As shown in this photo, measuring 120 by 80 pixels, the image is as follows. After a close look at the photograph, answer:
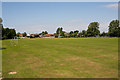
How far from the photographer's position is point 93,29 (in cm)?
12450

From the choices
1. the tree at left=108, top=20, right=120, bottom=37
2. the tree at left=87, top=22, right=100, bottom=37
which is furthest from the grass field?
the tree at left=87, top=22, right=100, bottom=37

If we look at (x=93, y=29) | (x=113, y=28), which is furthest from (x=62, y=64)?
(x=93, y=29)

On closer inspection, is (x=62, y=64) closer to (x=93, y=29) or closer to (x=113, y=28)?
(x=113, y=28)

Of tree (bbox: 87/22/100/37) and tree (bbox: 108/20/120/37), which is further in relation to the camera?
tree (bbox: 87/22/100/37)

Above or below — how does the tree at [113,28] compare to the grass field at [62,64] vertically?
above

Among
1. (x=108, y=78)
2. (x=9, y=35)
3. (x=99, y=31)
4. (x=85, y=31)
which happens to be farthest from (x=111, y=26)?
(x=108, y=78)

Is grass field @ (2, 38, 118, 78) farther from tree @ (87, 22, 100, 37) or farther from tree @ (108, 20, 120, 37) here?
tree @ (87, 22, 100, 37)

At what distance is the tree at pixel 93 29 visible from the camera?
12113 cm

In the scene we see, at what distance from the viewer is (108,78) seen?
6.71m

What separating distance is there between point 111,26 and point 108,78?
116 meters

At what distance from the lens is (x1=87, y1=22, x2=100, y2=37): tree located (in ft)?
397

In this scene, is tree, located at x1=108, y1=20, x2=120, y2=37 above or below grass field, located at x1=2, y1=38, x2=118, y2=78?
above

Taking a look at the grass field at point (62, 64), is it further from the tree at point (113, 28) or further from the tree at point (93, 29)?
the tree at point (93, 29)

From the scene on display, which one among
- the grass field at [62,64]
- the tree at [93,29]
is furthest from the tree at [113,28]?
the grass field at [62,64]
